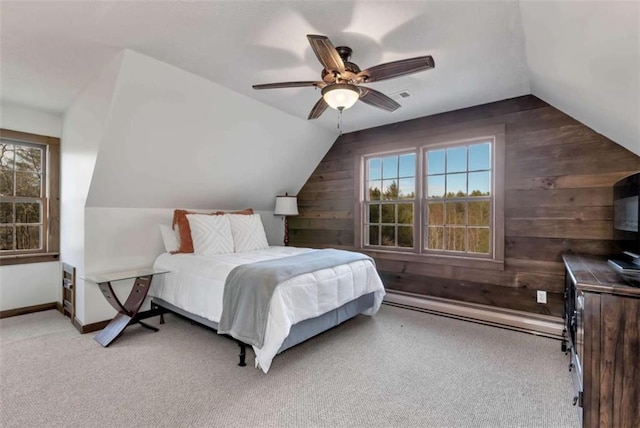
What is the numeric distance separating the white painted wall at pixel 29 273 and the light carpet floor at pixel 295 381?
524mm

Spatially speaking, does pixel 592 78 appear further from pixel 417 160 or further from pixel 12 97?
pixel 12 97

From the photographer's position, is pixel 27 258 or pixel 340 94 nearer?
pixel 340 94

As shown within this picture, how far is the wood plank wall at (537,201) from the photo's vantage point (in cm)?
279

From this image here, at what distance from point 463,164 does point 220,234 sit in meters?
2.94

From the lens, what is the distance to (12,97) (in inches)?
123

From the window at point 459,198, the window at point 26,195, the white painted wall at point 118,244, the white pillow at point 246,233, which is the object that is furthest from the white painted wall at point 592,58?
the window at point 26,195

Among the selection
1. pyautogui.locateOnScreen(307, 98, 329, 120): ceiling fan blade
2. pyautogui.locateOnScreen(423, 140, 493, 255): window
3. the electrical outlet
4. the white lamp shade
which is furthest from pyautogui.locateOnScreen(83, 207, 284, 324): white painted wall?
the electrical outlet

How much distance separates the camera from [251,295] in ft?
7.66

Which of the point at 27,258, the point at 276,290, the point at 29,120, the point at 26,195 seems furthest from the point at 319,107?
the point at 27,258

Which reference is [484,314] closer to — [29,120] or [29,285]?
[29,285]

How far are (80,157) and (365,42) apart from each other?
3037 millimetres

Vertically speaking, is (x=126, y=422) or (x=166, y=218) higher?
(x=166, y=218)

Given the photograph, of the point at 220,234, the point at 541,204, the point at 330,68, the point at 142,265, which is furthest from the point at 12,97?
the point at 541,204

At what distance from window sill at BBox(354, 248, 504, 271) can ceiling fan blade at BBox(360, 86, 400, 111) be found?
6.45ft
